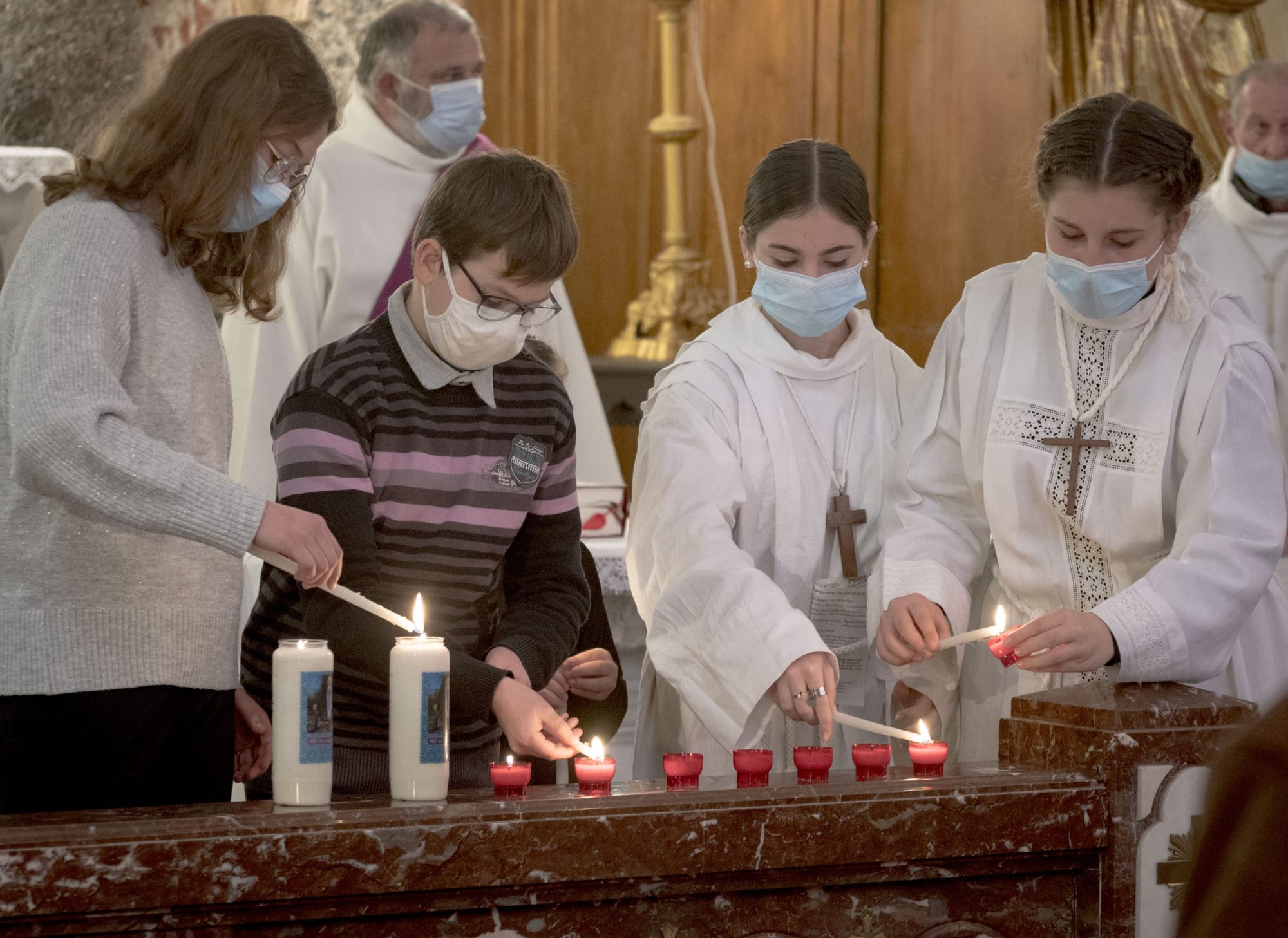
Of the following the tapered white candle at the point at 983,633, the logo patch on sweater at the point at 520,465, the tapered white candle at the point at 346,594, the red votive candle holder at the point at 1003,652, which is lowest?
the red votive candle holder at the point at 1003,652

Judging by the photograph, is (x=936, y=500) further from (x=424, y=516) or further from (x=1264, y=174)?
(x=1264, y=174)

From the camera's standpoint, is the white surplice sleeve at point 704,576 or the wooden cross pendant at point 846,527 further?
the wooden cross pendant at point 846,527

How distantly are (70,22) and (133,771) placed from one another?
3564mm

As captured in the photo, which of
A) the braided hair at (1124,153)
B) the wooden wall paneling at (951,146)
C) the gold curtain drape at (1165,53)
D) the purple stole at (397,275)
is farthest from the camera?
the wooden wall paneling at (951,146)

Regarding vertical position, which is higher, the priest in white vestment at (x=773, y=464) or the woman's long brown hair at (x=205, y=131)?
the woman's long brown hair at (x=205, y=131)

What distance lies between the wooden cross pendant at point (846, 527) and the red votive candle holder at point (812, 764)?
0.79m

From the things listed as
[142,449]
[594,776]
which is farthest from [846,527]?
[142,449]

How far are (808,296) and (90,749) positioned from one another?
4.92 feet

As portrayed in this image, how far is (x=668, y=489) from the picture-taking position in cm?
292

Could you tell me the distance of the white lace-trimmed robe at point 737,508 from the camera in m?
2.74

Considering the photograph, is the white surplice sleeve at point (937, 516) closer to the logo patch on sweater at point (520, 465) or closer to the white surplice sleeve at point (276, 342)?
the logo patch on sweater at point (520, 465)

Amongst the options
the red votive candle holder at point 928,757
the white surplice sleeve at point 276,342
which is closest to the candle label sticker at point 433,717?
the red votive candle holder at point 928,757

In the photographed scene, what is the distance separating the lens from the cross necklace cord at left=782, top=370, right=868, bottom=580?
3.03 meters

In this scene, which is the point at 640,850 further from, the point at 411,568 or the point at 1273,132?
the point at 1273,132
